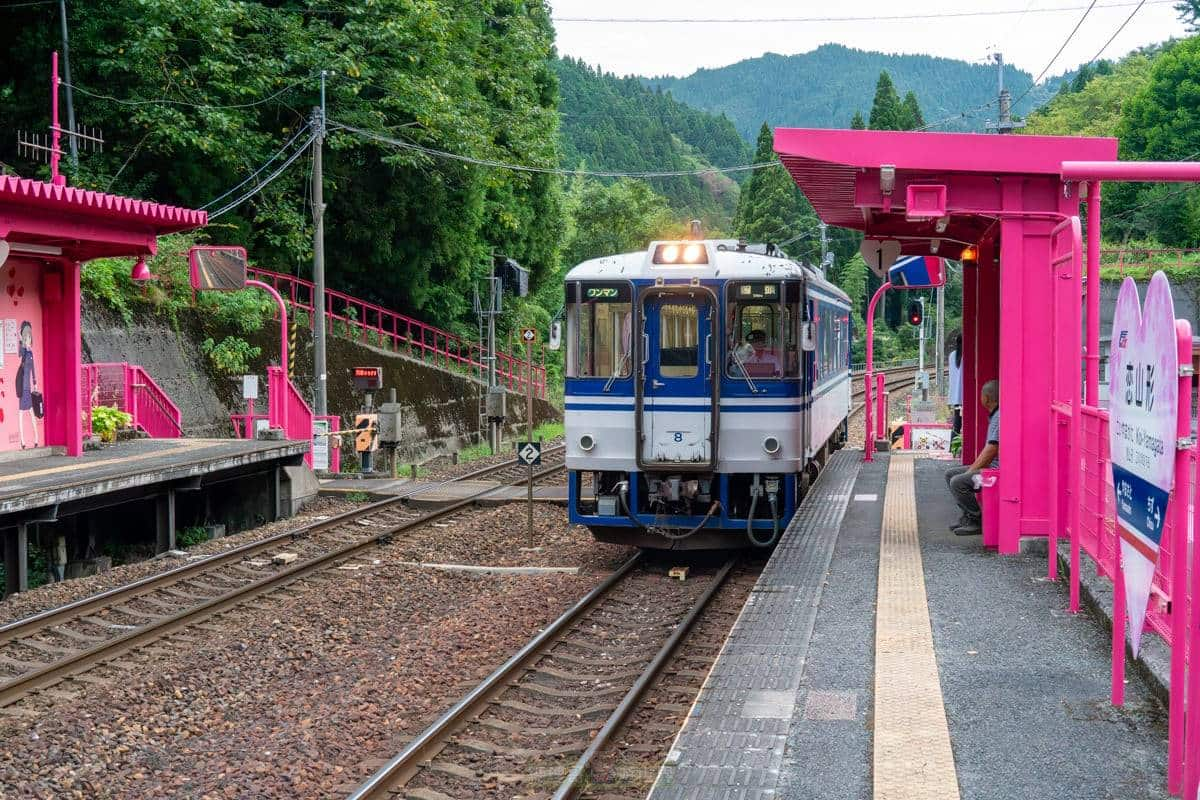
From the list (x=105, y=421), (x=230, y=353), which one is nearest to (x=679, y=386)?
(x=105, y=421)

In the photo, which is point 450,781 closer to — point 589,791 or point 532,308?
point 589,791

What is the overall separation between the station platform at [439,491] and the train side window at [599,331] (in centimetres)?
539

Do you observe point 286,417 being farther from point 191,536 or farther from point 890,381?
point 890,381

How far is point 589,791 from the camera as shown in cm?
638

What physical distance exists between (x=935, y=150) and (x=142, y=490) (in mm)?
9867

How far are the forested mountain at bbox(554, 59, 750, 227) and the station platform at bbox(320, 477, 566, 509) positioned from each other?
7381cm

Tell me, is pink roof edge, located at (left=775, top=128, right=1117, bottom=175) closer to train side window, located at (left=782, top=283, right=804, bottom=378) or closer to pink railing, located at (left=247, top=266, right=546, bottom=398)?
train side window, located at (left=782, top=283, right=804, bottom=378)

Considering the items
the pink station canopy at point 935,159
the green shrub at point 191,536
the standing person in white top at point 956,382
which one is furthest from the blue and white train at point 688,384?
the standing person in white top at point 956,382

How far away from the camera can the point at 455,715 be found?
24.8 feet

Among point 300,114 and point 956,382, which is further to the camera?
point 300,114

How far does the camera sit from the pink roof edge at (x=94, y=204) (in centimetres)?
1324

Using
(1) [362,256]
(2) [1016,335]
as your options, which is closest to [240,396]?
(1) [362,256]

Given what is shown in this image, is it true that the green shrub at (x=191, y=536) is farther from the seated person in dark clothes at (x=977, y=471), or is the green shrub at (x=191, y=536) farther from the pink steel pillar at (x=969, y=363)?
the seated person in dark clothes at (x=977, y=471)

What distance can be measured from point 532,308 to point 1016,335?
33.0 metres
